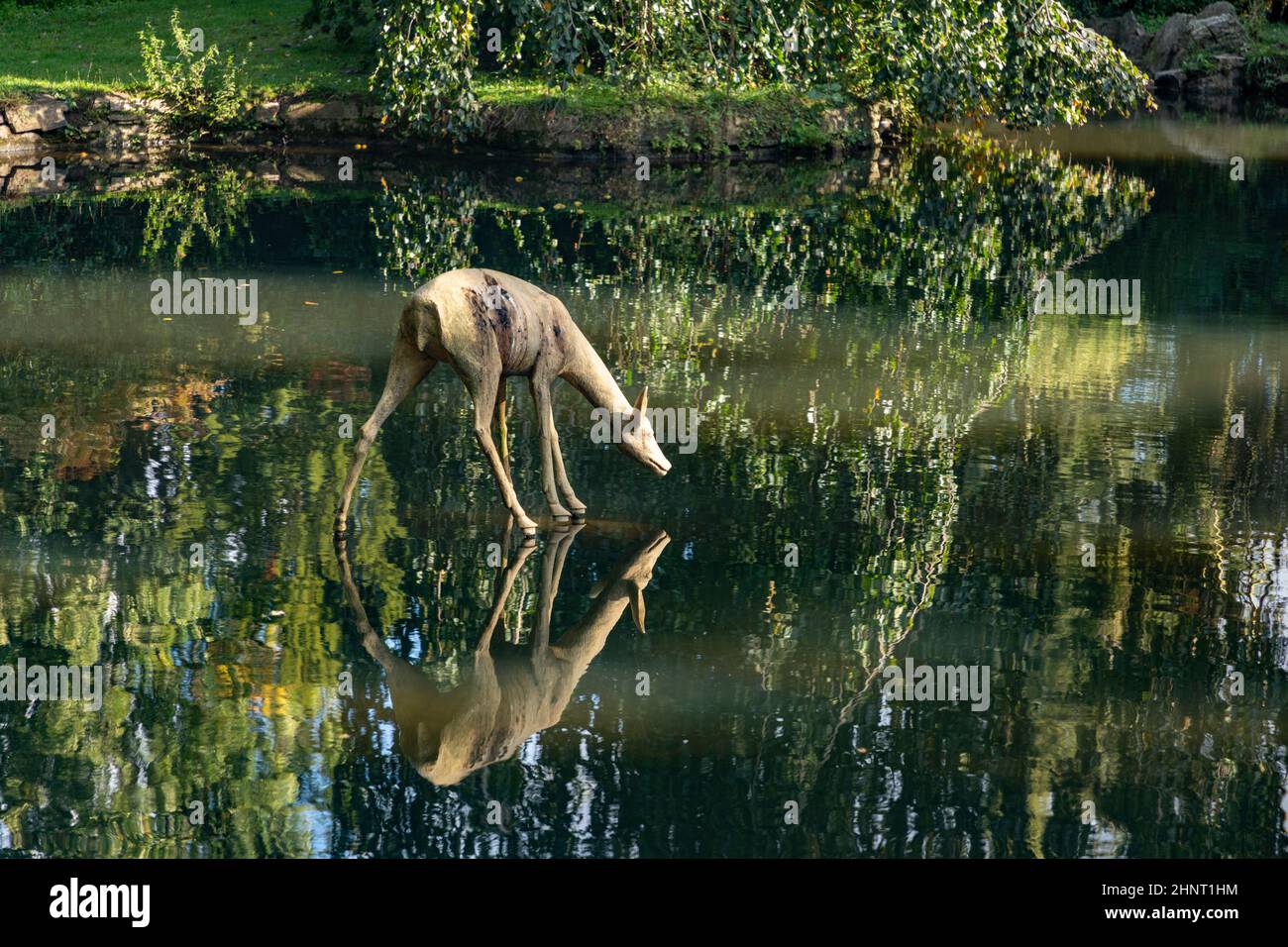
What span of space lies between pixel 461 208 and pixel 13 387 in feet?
30.7

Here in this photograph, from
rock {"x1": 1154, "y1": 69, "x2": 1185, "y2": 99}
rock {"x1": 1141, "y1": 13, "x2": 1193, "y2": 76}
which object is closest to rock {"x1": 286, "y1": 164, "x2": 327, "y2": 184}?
rock {"x1": 1154, "y1": 69, "x2": 1185, "y2": 99}

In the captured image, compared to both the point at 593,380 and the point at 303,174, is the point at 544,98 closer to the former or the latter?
the point at 303,174

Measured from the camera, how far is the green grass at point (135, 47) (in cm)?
2631

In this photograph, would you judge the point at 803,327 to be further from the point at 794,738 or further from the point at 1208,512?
the point at 794,738

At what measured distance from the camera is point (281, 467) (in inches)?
387

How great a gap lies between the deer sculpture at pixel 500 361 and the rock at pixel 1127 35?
34.1m

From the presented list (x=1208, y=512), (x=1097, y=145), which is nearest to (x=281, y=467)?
(x=1208, y=512)

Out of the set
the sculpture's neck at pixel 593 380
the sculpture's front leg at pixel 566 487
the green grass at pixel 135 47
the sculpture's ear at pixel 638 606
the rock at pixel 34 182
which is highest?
the green grass at pixel 135 47

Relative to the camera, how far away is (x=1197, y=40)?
3869 cm

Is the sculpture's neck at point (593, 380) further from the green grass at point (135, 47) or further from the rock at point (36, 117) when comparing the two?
the green grass at point (135, 47)

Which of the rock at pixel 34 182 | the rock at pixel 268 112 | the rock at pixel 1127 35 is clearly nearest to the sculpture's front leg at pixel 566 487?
Result: the rock at pixel 34 182

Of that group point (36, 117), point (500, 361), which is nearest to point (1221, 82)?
point (36, 117)

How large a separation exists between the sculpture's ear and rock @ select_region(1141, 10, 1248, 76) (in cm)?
3420

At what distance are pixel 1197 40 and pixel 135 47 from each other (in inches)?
950
